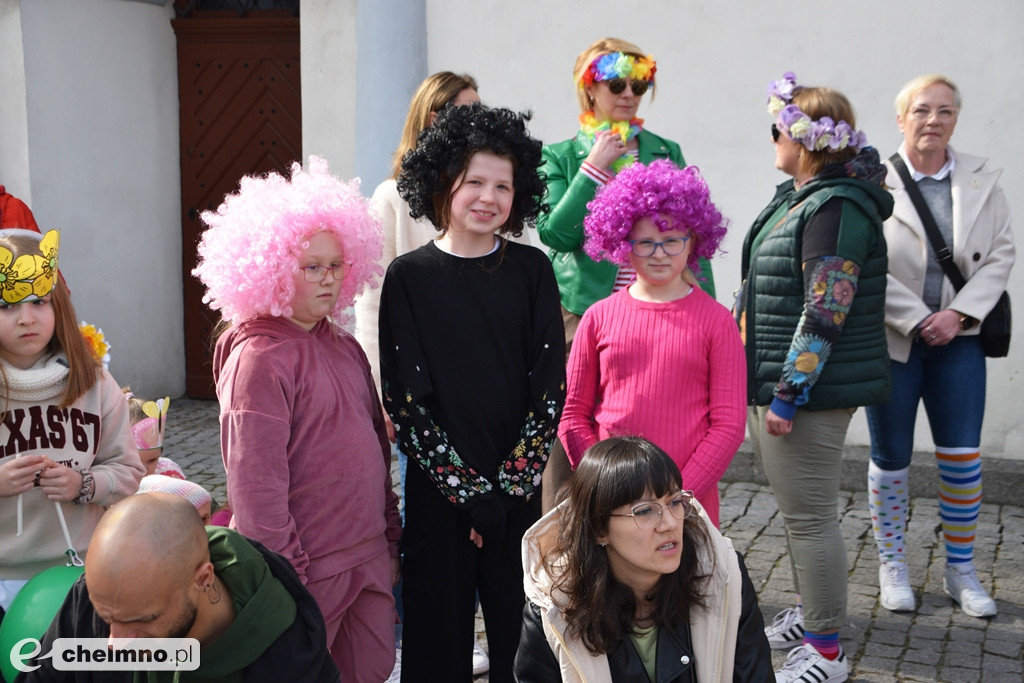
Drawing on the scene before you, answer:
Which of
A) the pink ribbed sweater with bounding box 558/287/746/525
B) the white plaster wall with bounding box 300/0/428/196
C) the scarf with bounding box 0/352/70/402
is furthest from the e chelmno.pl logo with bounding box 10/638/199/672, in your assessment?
the white plaster wall with bounding box 300/0/428/196

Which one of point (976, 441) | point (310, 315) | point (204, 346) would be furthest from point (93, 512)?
point (204, 346)

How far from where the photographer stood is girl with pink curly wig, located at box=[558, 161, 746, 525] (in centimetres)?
328

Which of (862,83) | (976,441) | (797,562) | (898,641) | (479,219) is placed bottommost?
(898,641)

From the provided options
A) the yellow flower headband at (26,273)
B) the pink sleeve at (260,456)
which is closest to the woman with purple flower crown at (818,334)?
the pink sleeve at (260,456)

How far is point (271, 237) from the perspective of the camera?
9.61 ft

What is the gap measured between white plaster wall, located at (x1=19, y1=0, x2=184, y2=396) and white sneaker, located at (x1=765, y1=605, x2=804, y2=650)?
582 cm

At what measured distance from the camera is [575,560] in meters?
2.55

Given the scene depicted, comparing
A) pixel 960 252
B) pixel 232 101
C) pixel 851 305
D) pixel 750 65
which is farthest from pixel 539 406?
pixel 232 101

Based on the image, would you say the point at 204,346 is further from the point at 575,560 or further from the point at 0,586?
the point at 575,560

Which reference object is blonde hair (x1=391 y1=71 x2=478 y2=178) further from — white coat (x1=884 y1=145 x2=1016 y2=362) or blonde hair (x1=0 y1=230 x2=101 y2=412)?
white coat (x1=884 y1=145 x2=1016 y2=362)

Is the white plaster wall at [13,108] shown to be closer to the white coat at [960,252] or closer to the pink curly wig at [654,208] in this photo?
the pink curly wig at [654,208]

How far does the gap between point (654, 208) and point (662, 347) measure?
0.43 m

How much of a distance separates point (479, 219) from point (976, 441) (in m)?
2.53

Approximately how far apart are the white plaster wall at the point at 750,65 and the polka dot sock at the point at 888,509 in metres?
1.86
